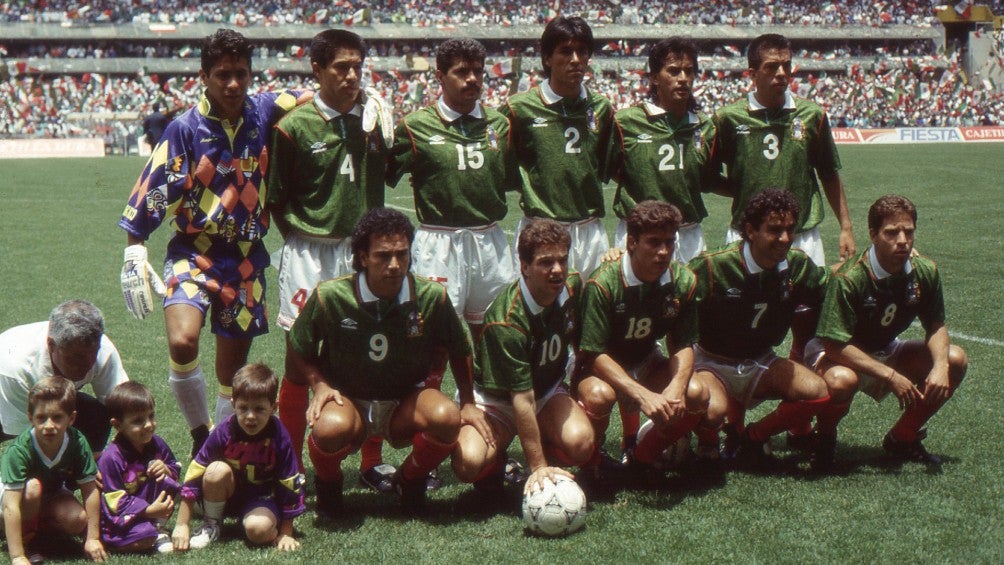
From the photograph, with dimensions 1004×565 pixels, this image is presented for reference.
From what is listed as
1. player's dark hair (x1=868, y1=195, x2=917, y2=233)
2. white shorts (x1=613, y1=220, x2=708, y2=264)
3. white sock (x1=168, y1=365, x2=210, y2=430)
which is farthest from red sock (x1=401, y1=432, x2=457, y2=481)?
player's dark hair (x1=868, y1=195, x2=917, y2=233)

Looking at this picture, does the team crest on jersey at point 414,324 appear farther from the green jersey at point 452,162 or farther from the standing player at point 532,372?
the green jersey at point 452,162

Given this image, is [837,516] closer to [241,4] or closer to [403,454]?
[403,454]

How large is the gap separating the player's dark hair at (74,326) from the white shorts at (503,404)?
5.45ft

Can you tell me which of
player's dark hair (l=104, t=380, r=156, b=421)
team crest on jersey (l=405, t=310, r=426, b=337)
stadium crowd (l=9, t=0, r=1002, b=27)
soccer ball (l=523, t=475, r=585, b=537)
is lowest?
soccer ball (l=523, t=475, r=585, b=537)

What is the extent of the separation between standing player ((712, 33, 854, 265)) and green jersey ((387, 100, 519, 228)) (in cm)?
129

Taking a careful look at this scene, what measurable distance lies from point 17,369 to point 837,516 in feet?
11.3

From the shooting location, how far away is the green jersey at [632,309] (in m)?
4.66

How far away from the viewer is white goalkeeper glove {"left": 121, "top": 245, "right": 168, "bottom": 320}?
15.0 feet

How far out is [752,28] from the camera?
54.2 m

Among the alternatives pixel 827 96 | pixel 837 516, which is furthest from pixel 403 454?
pixel 827 96

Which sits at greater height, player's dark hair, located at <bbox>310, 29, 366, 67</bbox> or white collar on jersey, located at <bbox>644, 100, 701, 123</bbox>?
player's dark hair, located at <bbox>310, 29, 366, 67</bbox>

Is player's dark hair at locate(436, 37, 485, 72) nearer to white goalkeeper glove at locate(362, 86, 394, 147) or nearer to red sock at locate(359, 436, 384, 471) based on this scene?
white goalkeeper glove at locate(362, 86, 394, 147)

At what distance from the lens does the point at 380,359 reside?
14.8 feet

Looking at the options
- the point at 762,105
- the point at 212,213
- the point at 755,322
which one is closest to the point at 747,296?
the point at 755,322
